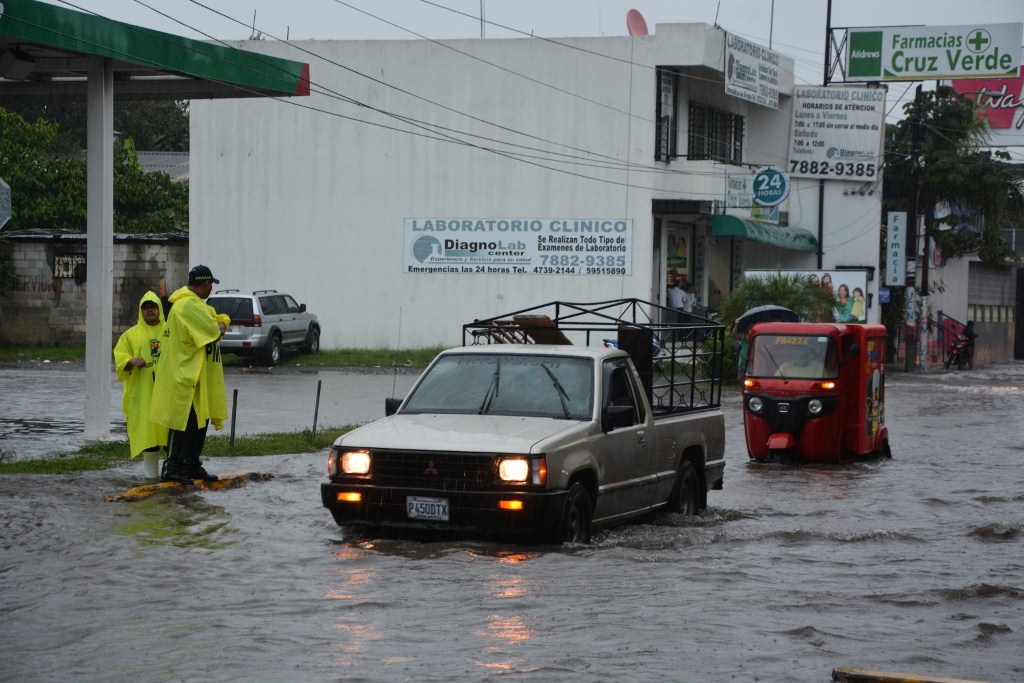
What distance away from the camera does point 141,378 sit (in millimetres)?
12633

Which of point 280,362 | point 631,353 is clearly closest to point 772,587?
point 631,353

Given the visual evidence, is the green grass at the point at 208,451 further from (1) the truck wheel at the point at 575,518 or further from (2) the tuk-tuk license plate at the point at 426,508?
(1) the truck wheel at the point at 575,518

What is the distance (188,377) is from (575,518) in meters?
4.02

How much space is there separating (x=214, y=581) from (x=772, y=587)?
140 inches

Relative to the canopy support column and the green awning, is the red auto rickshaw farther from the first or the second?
the green awning

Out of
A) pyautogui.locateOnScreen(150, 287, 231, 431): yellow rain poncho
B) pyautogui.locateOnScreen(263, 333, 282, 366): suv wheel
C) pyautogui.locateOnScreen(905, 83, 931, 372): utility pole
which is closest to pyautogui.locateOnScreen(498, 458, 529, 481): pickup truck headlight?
pyautogui.locateOnScreen(150, 287, 231, 431): yellow rain poncho

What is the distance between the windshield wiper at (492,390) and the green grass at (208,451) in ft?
16.0

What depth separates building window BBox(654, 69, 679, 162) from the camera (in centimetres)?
3819

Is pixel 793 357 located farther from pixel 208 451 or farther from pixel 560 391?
pixel 560 391

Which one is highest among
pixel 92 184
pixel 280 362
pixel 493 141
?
pixel 493 141

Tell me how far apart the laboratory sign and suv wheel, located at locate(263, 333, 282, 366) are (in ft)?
76.8

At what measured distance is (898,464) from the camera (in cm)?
1838

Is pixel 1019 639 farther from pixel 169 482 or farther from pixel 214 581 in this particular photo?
pixel 169 482

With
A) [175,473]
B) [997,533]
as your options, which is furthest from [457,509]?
[997,533]
